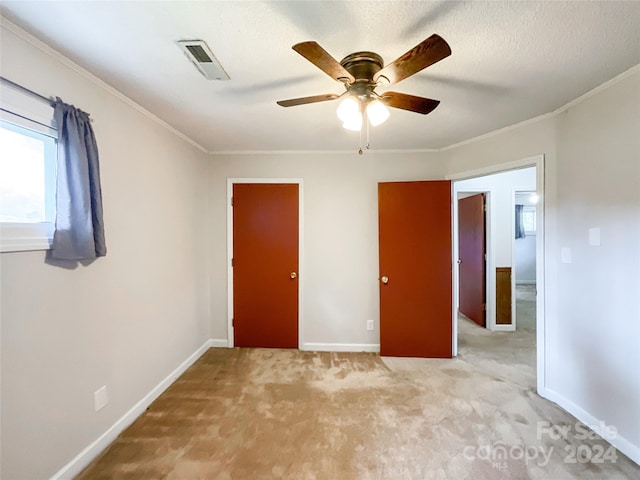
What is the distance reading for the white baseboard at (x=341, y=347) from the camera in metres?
3.56

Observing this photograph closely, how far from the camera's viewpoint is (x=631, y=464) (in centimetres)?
179

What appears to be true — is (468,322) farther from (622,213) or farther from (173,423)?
(173,423)

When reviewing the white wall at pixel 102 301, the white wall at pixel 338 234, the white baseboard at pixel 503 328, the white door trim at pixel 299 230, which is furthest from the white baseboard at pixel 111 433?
the white baseboard at pixel 503 328

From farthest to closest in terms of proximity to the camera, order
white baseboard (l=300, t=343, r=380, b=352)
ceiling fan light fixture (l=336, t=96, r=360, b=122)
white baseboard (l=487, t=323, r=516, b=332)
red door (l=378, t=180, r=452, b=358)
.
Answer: white baseboard (l=487, t=323, r=516, b=332) < white baseboard (l=300, t=343, r=380, b=352) < red door (l=378, t=180, r=452, b=358) < ceiling fan light fixture (l=336, t=96, r=360, b=122)

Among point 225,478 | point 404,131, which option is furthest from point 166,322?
point 404,131

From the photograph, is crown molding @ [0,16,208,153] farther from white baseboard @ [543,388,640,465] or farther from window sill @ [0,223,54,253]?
white baseboard @ [543,388,640,465]

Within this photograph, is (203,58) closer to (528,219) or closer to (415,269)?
(415,269)

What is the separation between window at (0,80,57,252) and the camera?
1.41 metres

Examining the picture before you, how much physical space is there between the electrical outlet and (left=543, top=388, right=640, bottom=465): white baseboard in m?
3.30

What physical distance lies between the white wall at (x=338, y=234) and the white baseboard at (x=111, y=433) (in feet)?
4.96

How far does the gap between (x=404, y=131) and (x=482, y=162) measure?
889 mm

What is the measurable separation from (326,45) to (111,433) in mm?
2739

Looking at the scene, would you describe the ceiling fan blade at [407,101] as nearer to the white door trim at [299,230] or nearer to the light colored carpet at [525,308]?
the white door trim at [299,230]

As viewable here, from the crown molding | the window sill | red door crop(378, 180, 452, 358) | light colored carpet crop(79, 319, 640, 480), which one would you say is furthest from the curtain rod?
red door crop(378, 180, 452, 358)
